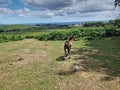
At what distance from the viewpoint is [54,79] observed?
1254 cm

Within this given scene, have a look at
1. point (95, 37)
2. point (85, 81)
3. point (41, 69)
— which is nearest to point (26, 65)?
point (41, 69)

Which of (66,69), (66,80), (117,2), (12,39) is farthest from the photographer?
(12,39)

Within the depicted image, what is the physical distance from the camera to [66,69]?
1458 cm

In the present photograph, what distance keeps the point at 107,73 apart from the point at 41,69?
191 inches

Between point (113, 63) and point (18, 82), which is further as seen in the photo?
point (113, 63)

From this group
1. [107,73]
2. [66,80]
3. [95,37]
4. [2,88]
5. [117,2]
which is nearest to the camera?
[2,88]

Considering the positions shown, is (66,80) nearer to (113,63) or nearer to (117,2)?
(113,63)

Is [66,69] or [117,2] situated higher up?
[117,2]

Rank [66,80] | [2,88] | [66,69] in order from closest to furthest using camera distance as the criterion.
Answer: [2,88], [66,80], [66,69]

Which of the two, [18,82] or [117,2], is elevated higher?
[117,2]

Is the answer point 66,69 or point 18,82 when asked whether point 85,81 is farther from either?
point 18,82

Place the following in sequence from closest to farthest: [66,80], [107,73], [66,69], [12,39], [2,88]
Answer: [2,88]
[66,80]
[107,73]
[66,69]
[12,39]

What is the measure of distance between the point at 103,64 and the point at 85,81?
14.1 ft

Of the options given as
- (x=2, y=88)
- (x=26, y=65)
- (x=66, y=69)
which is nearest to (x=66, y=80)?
(x=66, y=69)
